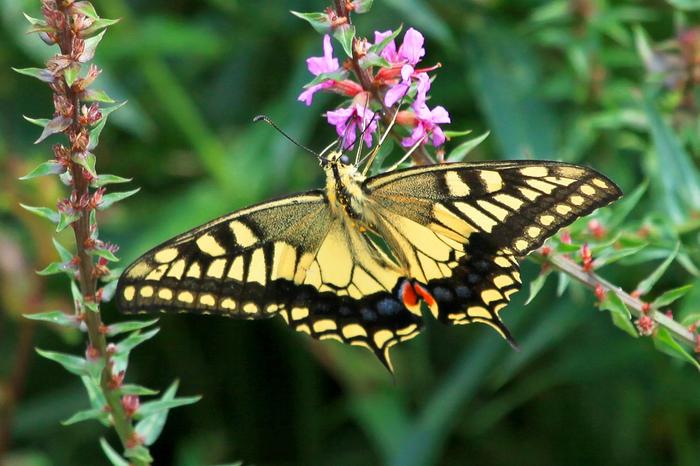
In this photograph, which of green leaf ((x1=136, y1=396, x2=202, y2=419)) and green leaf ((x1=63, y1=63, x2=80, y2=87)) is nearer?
green leaf ((x1=63, y1=63, x2=80, y2=87))

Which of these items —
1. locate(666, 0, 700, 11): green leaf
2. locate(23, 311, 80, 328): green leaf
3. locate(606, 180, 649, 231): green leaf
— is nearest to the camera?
locate(23, 311, 80, 328): green leaf

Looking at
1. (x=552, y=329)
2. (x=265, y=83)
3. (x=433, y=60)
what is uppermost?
(x=265, y=83)

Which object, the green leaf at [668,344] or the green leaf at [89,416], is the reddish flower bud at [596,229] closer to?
the green leaf at [668,344]

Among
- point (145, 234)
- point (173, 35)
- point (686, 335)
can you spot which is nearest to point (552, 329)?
point (686, 335)

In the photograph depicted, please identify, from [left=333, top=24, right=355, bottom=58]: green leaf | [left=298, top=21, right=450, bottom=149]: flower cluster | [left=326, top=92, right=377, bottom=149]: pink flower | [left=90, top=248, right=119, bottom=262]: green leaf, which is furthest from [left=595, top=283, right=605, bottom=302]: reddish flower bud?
[left=90, top=248, right=119, bottom=262]: green leaf

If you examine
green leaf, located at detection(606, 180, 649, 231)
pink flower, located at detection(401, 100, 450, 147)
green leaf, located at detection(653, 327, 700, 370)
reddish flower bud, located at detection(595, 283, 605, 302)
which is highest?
pink flower, located at detection(401, 100, 450, 147)

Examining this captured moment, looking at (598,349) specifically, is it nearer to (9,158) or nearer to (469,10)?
(469,10)

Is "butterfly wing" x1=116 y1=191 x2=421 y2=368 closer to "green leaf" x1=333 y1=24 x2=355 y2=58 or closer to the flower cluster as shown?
the flower cluster
